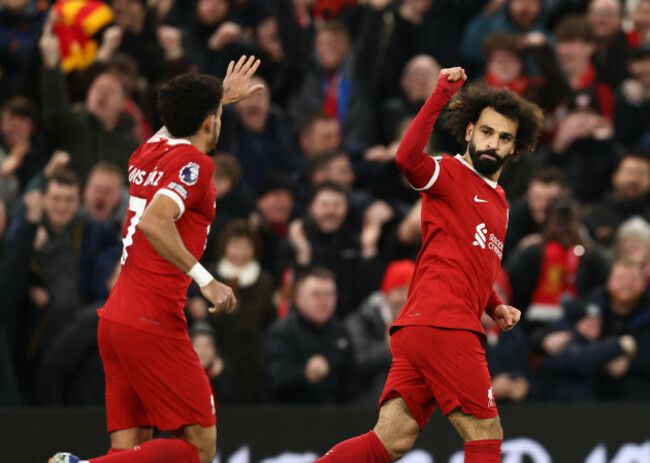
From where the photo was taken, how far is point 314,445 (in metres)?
8.03

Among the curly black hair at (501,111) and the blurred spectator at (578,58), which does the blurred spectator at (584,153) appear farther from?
the curly black hair at (501,111)

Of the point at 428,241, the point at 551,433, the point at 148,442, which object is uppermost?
the point at 428,241

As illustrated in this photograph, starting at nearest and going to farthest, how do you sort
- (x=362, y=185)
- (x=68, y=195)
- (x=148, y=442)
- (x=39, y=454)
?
(x=148, y=442) < (x=39, y=454) < (x=68, y=195) < (x=362, y=185)

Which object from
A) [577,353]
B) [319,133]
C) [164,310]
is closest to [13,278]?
[164,310]

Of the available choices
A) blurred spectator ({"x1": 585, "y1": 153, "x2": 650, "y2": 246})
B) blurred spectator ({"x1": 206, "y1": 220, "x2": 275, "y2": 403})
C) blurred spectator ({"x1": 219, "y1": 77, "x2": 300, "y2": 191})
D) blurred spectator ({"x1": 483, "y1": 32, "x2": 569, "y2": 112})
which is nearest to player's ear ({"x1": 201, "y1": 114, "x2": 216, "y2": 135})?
blurred spectator ({"x1": 206, "y1": 220, "x2": 275, "y2": 403})

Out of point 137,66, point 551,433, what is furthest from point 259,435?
point 137,66

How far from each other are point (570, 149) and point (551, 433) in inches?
138

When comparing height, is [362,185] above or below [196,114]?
below

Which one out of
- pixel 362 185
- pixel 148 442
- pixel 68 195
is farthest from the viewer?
pixel 362 185

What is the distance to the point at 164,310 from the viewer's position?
5.64 meters

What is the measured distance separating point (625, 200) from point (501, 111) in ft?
15.6

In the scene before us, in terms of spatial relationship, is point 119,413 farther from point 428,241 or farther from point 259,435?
point 259,435

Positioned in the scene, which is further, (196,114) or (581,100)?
(581,100)

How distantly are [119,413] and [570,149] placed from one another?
6.33 m
